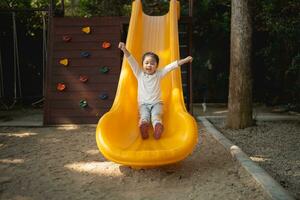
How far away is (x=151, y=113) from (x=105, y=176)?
1150 mm

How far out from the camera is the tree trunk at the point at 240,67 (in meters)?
6.44

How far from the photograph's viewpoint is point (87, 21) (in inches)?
295

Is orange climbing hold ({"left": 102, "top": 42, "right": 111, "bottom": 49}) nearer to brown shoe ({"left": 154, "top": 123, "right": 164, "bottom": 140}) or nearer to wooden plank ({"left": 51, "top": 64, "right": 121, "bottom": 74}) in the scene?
wooden plank ({"left": 51, "top": 64, "right": 121, "bottom": 74})

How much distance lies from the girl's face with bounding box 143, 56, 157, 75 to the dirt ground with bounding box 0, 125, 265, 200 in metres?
1.19

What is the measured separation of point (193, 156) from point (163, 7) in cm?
759

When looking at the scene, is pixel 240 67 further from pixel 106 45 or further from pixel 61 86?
pixel 61 86

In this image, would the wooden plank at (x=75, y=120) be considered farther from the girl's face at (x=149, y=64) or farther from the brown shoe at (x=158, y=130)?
the brown shoe at (x=158, y=130)

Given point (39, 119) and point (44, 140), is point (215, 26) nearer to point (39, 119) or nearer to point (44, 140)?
point (39, 119)

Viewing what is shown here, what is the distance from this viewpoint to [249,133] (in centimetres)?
630

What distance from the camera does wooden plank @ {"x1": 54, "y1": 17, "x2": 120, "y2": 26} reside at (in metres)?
7.45

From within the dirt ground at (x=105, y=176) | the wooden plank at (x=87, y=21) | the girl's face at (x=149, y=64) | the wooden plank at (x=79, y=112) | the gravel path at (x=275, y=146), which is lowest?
the gravel path at (x=275, y=146)

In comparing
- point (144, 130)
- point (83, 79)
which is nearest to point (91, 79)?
point (83, 79)

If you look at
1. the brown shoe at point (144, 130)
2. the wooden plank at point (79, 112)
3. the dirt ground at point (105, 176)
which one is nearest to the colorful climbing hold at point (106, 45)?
the wooden plank at point (79, 112)

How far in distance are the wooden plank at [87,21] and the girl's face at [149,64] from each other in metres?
2.54
